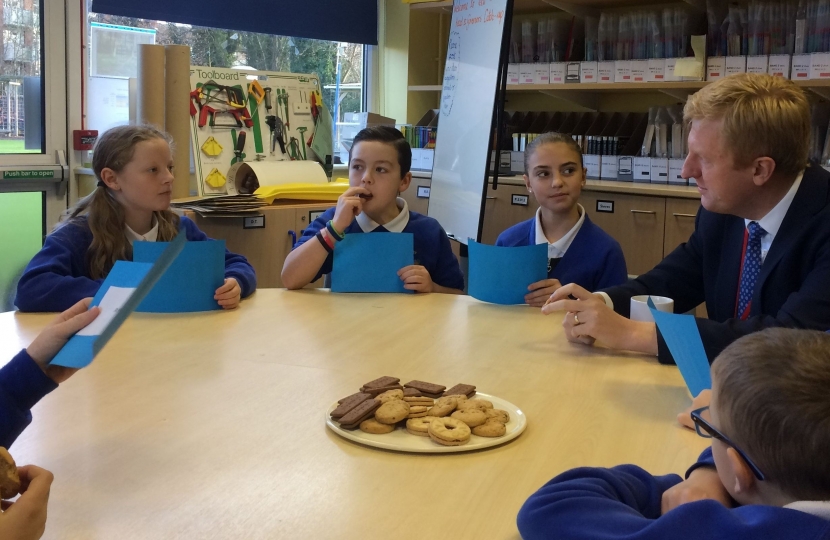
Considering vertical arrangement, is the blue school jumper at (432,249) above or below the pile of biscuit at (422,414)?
above

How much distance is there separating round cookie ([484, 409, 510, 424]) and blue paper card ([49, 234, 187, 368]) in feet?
1.61

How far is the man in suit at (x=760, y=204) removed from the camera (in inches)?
61.3

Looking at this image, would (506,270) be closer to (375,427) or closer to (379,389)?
(379,389)

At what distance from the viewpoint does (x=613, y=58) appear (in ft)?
14.4

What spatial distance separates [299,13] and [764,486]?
4.30 meters

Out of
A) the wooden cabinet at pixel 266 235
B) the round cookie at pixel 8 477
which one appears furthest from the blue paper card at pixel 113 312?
the wooden cabinet at pixel 266 235

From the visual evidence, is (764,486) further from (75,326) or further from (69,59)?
(69,59)

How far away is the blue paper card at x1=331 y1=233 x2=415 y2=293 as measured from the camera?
7.04 ft

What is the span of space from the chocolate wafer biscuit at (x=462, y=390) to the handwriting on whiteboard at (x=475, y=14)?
8.20 ft

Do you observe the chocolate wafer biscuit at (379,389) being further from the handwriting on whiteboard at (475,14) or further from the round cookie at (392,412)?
the handwriting on whiteboard at (475,14)

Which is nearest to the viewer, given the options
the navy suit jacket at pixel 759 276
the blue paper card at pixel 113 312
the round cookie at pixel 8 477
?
the round cookie at pixel 8 477

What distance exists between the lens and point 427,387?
50.6 inches

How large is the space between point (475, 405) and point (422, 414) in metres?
0.08

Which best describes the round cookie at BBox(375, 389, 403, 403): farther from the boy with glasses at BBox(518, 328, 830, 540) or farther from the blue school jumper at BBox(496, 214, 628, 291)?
the blue school jumper at BBox(496, 214, 628, 291)
